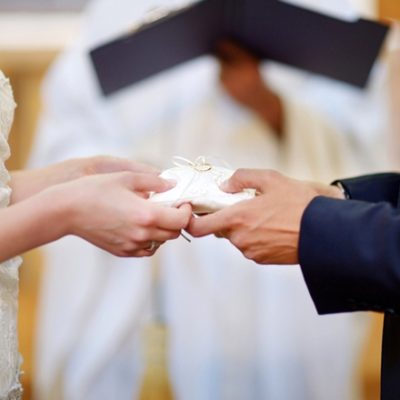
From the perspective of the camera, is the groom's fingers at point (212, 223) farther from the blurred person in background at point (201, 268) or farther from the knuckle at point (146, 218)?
the blurred person in background at point (201, 268)

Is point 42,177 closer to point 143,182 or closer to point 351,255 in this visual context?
point 143,182

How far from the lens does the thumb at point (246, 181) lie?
1.23m

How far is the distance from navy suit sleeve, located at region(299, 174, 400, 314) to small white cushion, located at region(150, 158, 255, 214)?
11 centimetres

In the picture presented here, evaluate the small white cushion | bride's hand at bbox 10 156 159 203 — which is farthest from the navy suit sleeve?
bride's hand at bbox 10 156 159 203

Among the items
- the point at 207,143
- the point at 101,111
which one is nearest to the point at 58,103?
the point at 101,111

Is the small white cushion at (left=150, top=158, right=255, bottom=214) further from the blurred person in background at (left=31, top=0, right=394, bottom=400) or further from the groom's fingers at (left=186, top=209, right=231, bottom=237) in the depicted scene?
the blurred person in background at (left=31, top=0, right=394, bottom=400)

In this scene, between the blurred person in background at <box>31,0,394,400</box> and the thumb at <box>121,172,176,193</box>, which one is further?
the blurred person in background at <box>31,0,394,400</box>

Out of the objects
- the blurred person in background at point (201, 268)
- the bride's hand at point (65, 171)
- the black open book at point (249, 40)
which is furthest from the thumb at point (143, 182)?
the blurred person in background at point (201, 268)

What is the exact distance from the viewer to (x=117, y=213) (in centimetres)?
115

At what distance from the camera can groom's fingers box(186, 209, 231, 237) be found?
1203 mm

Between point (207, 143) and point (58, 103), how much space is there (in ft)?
1.39

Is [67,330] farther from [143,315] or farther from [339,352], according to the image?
[339,352]

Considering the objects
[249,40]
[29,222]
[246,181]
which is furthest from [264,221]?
[249,40]

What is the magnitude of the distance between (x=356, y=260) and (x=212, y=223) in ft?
0.61
